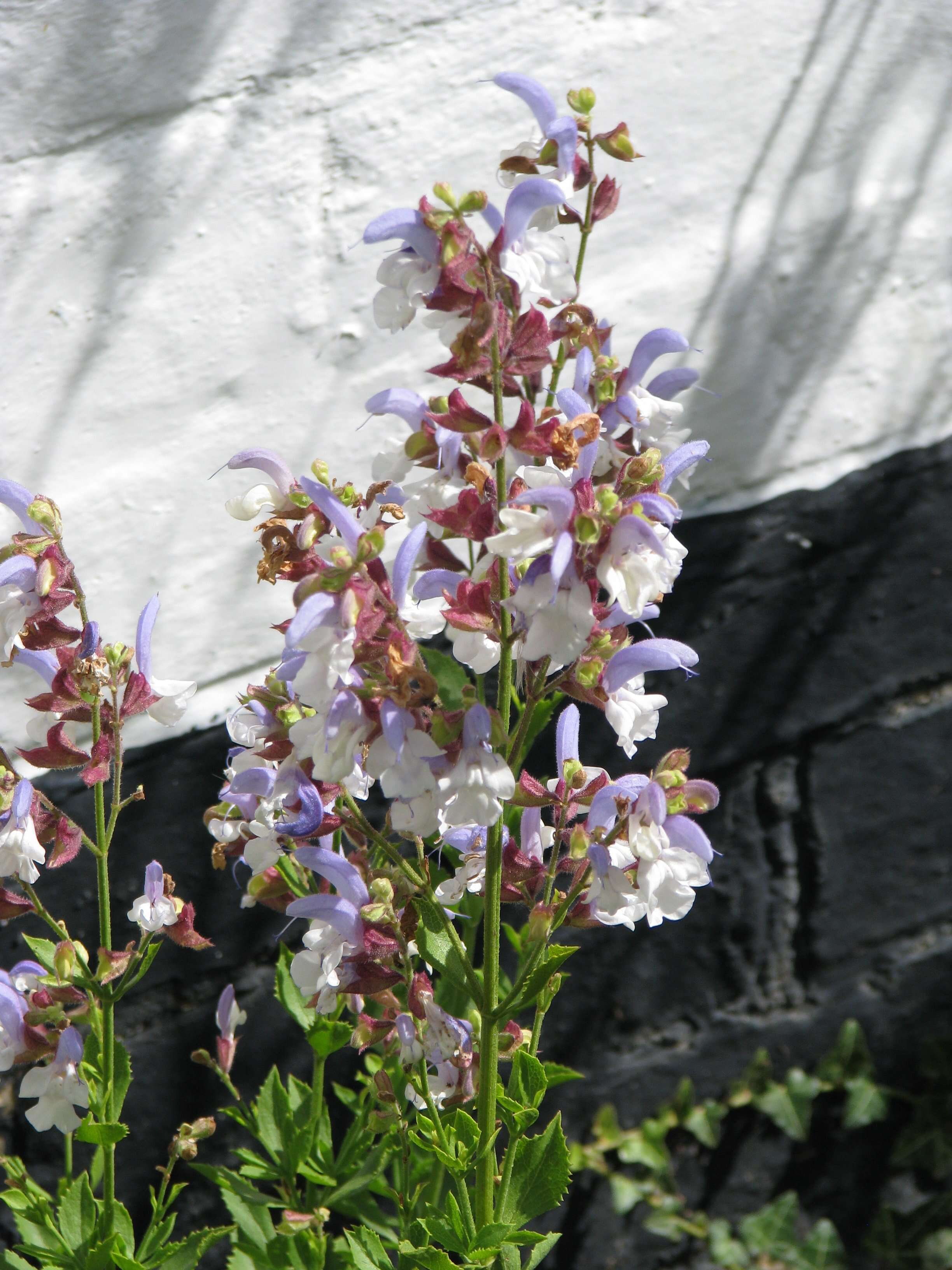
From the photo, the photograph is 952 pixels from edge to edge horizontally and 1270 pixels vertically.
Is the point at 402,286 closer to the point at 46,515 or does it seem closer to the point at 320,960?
the point at 46,515

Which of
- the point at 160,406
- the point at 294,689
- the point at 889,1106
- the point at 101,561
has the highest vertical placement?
the point at 294,689

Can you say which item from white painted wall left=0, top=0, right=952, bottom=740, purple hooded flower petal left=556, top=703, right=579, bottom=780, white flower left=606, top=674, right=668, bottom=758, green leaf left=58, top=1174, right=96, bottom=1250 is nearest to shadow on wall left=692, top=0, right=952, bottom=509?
white painted wall left=0, top=0, right=952, bottom=740

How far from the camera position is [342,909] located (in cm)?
74

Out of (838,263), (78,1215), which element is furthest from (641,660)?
(838,263)

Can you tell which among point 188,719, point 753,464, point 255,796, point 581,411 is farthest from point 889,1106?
point 581,411

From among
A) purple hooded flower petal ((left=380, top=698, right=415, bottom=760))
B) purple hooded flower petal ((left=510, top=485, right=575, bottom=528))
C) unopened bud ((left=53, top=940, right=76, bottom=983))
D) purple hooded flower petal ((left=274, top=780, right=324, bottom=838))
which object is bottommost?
unopened bud ((left=53, top=940, right=76, bottom=983))

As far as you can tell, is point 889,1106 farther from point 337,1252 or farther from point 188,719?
point 188,719

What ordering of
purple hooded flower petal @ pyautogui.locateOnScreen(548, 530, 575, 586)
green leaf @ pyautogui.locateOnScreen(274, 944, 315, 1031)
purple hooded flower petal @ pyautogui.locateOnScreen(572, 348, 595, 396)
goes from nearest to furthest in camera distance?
1. purple hooded flower petal @ pyautogui.locateOnScreen(548, 530, 575, 586)
2. purple hooded flower petal @ pyautogui.locateOnScreen(572, 348, 595, 396)
3. green leaf @ pyautogui.locateOnScreen(274, 944, 315, 1031)

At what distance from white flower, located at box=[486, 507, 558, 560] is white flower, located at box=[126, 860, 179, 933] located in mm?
455

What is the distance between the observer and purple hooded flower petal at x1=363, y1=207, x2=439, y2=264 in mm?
615

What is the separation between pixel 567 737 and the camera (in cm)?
82

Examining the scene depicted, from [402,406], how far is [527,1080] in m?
0.46

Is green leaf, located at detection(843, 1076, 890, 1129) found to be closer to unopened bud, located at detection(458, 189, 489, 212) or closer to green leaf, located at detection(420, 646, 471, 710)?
green leaf, located at detection(420, 646, 471, 710)

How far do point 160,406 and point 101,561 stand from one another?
6.9 inches
